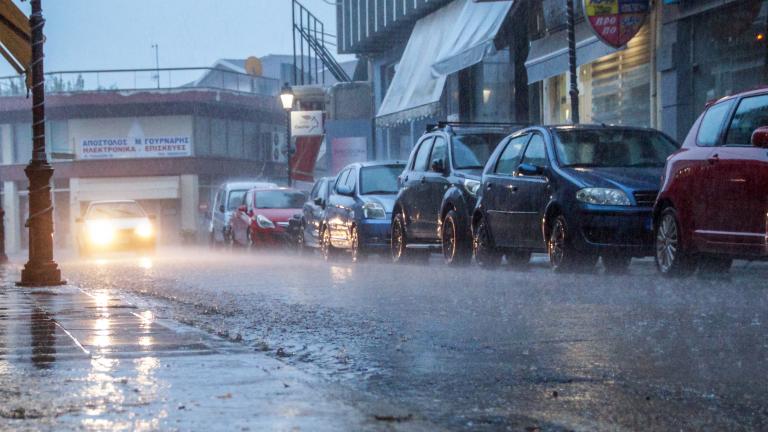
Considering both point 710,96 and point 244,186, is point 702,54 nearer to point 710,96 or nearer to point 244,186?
point 710,96

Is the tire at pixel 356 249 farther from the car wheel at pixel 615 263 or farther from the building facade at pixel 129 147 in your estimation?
the building facade at pixel 129 147

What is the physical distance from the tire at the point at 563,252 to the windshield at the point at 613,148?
758 mm

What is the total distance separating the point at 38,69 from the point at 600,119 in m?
12.8

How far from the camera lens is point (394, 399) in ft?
18.0

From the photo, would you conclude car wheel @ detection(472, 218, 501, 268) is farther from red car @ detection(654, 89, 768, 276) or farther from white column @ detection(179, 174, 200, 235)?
white column @ detection(179, 174, 200, 235)

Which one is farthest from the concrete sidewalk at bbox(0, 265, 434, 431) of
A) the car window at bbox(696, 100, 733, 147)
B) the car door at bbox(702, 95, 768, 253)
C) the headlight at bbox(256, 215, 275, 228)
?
the headlight at bbox(256, 215, 275, 228)

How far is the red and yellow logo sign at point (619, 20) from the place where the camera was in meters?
20.9

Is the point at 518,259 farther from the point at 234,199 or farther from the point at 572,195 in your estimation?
the point at 234,199

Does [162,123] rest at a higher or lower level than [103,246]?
higher

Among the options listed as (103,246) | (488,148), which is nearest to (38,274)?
(488,148)

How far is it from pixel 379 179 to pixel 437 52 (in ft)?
30.5

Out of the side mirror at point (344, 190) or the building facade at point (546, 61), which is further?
the side mirror at point (344, 190)

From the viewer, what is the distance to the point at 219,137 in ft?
213

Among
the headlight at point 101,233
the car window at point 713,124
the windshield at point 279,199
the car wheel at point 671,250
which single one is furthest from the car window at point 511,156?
the headlight at point 101,233
